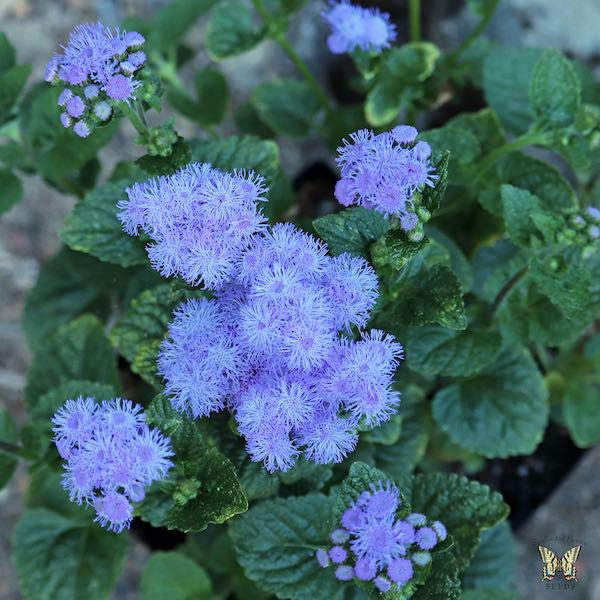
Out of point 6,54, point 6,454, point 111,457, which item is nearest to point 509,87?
point 6,54

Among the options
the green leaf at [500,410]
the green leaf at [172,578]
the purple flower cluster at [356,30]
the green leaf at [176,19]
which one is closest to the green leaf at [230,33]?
the green leaf at [176,19]

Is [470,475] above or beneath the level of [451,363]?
beneath

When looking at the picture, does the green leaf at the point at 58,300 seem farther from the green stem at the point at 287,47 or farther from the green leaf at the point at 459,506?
the green leaf at the point at 459,506

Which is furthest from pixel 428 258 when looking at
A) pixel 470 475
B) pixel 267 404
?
pixel 470 475

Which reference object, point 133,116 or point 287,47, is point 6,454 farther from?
point 287,47

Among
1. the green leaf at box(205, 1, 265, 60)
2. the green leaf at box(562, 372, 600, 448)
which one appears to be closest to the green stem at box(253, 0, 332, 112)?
the green leaf at box(205, 1, 265, 60)

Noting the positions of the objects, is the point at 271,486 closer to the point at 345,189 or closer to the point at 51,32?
the point at 345,189
